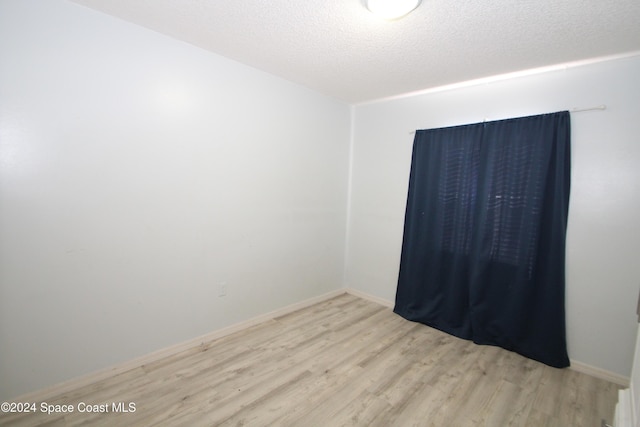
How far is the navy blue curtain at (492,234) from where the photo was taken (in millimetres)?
2285

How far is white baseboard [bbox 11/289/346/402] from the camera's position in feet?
5.67

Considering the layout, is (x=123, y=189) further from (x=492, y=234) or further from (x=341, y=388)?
(x=492, y=234)

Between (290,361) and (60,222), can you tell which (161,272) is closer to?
(60,222)

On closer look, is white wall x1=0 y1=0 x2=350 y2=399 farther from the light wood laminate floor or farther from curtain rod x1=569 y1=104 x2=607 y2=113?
curtain rod x1=569 y1=104 x2=607 y2=113

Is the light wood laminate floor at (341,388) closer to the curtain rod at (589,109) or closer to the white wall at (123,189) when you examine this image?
the white wall at (123,189)

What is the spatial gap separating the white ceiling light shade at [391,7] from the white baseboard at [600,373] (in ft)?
9.70

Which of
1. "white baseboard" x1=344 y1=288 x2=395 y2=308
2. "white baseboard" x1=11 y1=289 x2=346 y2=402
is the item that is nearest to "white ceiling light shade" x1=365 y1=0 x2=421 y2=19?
"white baseboard" x1=11 y1=289 x2=346 y2=402

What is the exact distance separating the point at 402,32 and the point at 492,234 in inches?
75.2

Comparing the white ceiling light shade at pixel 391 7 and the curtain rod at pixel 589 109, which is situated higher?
the white ceiling light shade at pixel 391 7

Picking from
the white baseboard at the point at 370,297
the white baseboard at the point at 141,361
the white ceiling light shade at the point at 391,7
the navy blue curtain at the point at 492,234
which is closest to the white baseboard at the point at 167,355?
the white baseboard at the point at 141,361

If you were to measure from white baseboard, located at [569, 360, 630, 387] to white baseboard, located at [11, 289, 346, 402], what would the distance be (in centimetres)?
256

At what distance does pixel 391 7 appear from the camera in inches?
61.3

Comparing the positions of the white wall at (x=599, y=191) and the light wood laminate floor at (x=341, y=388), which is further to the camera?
the white wall at (x=599, y=191)

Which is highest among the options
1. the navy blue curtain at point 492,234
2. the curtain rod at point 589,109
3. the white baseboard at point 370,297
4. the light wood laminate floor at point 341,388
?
the curtain rod at point 589,109
